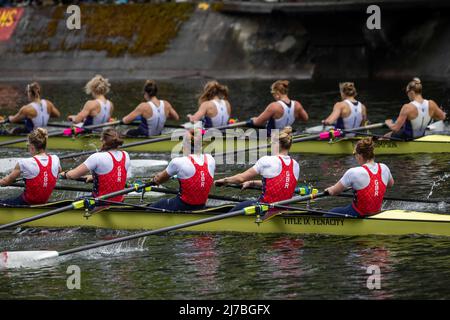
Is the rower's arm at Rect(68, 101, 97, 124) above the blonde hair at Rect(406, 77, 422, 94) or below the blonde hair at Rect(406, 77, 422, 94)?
below

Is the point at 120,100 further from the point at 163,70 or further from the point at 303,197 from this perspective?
the point at 303,197

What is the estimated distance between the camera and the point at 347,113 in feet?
82.9

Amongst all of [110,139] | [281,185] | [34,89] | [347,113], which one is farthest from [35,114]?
[281,185]

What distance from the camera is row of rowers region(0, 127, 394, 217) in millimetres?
17156

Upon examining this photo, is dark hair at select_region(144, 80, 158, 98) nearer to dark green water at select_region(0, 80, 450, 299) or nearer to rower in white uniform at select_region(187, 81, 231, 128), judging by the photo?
rower in white uniform at select_region(187, 81, 231, 128)

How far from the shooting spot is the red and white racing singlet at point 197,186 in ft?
58.7

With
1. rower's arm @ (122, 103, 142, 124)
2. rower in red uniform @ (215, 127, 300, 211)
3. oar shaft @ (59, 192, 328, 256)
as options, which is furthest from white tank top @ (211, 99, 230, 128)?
oar shaft @ (59, 192, 328, 256)

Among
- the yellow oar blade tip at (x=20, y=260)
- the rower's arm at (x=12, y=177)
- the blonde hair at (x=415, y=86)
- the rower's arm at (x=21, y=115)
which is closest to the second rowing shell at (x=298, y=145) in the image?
the rower's arm at (x=21, y=115)

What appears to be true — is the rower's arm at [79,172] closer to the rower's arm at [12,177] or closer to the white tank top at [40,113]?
the rower's arm at [12,177]

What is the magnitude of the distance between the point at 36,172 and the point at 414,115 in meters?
9.78

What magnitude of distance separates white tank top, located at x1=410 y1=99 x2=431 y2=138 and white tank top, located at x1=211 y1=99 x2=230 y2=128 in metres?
4.44

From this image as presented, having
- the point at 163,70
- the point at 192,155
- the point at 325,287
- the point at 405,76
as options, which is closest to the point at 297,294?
the point at 325,287

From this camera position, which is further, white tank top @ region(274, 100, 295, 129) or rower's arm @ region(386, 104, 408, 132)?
white tank top @ region(274, 100, 295, 129)
